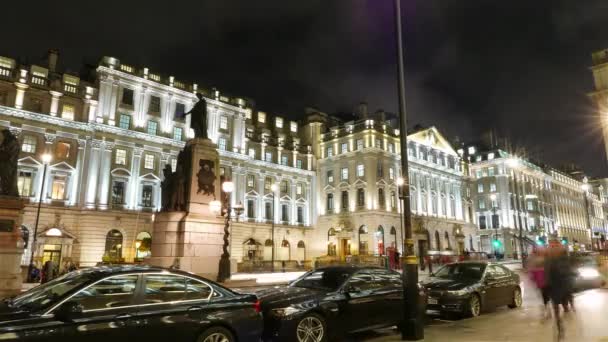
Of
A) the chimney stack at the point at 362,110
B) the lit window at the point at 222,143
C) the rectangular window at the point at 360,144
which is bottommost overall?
the lit window at the point at 222,143

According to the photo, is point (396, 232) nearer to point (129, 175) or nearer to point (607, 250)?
point (607, 250)

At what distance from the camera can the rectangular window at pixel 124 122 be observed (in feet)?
140

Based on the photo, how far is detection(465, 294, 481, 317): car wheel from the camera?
11602 millimetres

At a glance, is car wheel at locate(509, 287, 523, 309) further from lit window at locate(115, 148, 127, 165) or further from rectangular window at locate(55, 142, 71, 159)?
rectangular window at locate(55, 142, 71, 159)

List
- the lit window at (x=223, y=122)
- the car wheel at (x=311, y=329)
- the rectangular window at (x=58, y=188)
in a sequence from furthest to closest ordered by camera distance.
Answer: the lit window at (x=223, y=122)
the rectangular window at (x=58, y=188)
the car wheel at (x=311, y=329)

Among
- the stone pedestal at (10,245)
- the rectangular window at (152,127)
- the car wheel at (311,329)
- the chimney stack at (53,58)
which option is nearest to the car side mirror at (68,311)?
the car wheel at (311,329)

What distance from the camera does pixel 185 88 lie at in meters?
48.8

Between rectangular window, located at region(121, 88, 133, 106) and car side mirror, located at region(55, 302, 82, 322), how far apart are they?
41911mm

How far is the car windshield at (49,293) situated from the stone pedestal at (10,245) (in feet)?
40.9

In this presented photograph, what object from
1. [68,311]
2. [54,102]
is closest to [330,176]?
[54,102]

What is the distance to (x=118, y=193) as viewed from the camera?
41.5 meters

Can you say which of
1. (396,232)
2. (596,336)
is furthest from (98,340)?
(396,232)

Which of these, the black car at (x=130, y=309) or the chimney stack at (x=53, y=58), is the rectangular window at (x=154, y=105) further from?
the black car at (x=130, y=309)

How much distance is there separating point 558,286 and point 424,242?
2077 inches
